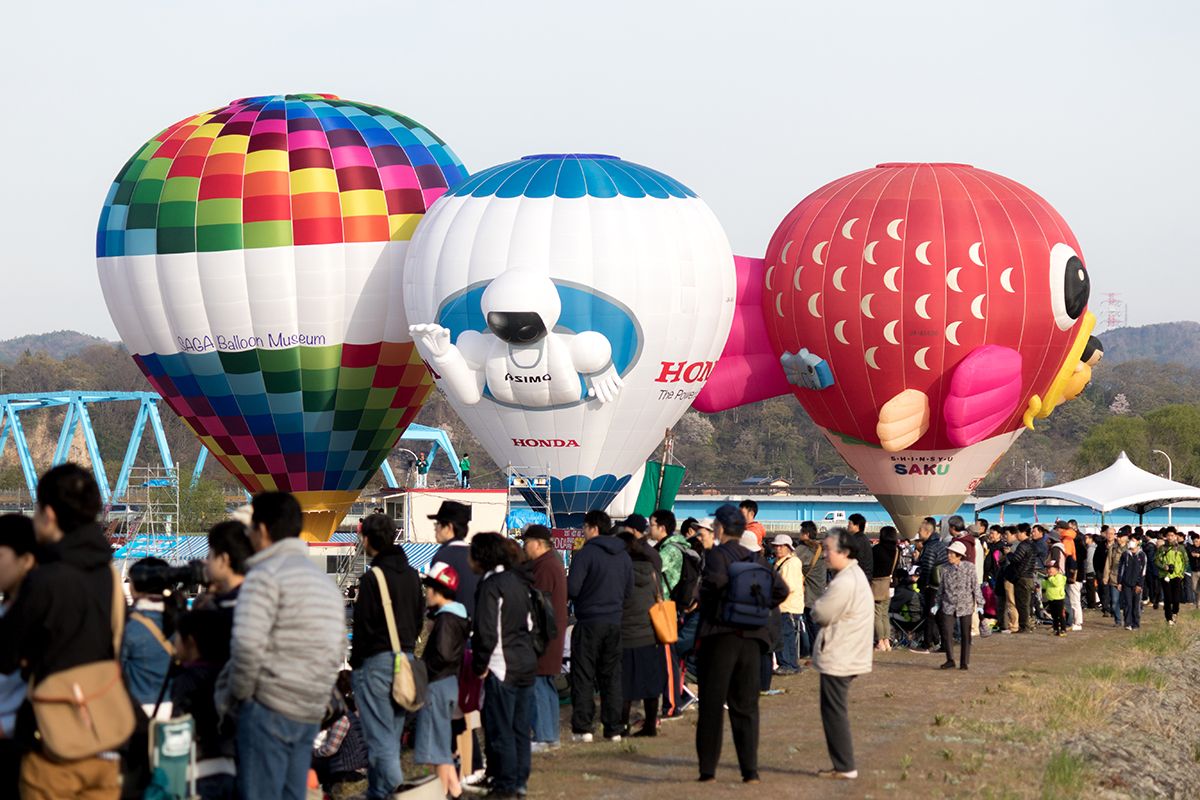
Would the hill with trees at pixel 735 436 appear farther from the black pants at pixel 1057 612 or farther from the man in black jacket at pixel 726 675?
the man in black jacket at pixel 726 675

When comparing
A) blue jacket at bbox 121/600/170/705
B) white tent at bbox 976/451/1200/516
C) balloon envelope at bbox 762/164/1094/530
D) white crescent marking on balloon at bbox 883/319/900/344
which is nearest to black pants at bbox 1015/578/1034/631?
balloon envelope at bbox 762/164/1094/530

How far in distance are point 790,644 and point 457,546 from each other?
7.08 metres

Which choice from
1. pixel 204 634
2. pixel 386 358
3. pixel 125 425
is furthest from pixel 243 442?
pixel 125 425

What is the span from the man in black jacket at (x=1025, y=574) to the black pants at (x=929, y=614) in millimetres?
2746

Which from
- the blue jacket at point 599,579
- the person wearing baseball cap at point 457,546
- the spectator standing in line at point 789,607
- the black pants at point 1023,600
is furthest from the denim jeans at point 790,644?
the person wearing baseball cap at point 457,546

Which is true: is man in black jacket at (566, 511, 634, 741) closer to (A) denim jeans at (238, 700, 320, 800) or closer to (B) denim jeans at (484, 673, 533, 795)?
(B) denim jeans at (484, 673, 533, 795)

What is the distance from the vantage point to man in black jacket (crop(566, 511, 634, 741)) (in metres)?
13.4

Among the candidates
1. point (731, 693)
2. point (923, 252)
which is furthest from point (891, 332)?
point (731, 693)

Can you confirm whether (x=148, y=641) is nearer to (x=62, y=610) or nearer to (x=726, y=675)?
(x=62, y=610)

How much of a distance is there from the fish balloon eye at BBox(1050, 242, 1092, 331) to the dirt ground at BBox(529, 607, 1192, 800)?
14248mm

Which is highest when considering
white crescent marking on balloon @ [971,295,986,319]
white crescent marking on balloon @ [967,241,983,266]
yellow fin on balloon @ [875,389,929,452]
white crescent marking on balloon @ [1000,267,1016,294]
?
white crescent marking on balloon @ [967,241,983,266]

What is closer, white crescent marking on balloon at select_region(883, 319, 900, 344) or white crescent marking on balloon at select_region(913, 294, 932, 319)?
white crescent marking on balloon at select_region(913, 294, 932, 319)

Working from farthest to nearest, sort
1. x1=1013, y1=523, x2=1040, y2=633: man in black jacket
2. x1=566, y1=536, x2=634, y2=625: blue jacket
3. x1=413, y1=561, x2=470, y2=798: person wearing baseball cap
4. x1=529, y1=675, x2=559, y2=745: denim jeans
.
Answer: x1=1013, y1=523, x2=1040, y2=633: man in black jacket → x1=566, y1=536, x2=634, y2=625: blue jacket → x1=529, y1=675, x2=559, y2=745: denim jeans → x1=413, y1=561, x2=470, y2=798: person wearing baseball cap

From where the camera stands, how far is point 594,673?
13750mm
